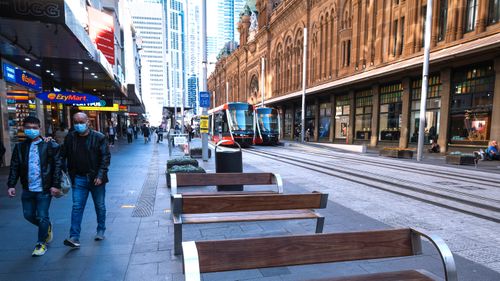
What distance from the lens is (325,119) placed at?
3356 centimetres

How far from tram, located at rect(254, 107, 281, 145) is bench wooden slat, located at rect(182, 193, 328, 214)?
19.7 m

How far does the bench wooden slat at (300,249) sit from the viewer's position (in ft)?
5.83

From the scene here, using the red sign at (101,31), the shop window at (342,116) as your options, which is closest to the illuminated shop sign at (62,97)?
the red sign at (101,31)

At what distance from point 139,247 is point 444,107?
2137 centimetres

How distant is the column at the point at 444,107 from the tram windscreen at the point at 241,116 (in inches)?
524

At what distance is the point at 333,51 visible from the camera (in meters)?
30.8

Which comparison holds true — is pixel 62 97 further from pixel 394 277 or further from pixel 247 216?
pixel 394 277

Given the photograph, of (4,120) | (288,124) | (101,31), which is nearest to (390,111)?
(288,124)

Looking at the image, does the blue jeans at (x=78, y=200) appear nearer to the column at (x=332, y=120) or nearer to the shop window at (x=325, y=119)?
the column at (x=332, y=120)

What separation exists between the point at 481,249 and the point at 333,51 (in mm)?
29655

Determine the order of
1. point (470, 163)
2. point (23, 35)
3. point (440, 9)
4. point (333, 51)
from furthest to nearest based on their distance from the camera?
point (333, 51) → point (440, 9) → point (470, 163) → point (23, 35)

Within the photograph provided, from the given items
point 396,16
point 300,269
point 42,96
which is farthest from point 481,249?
point 396,16

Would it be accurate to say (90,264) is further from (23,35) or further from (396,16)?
(396,16)

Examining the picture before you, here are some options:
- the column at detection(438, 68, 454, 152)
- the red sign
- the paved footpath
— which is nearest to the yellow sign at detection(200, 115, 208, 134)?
the paved footpath
